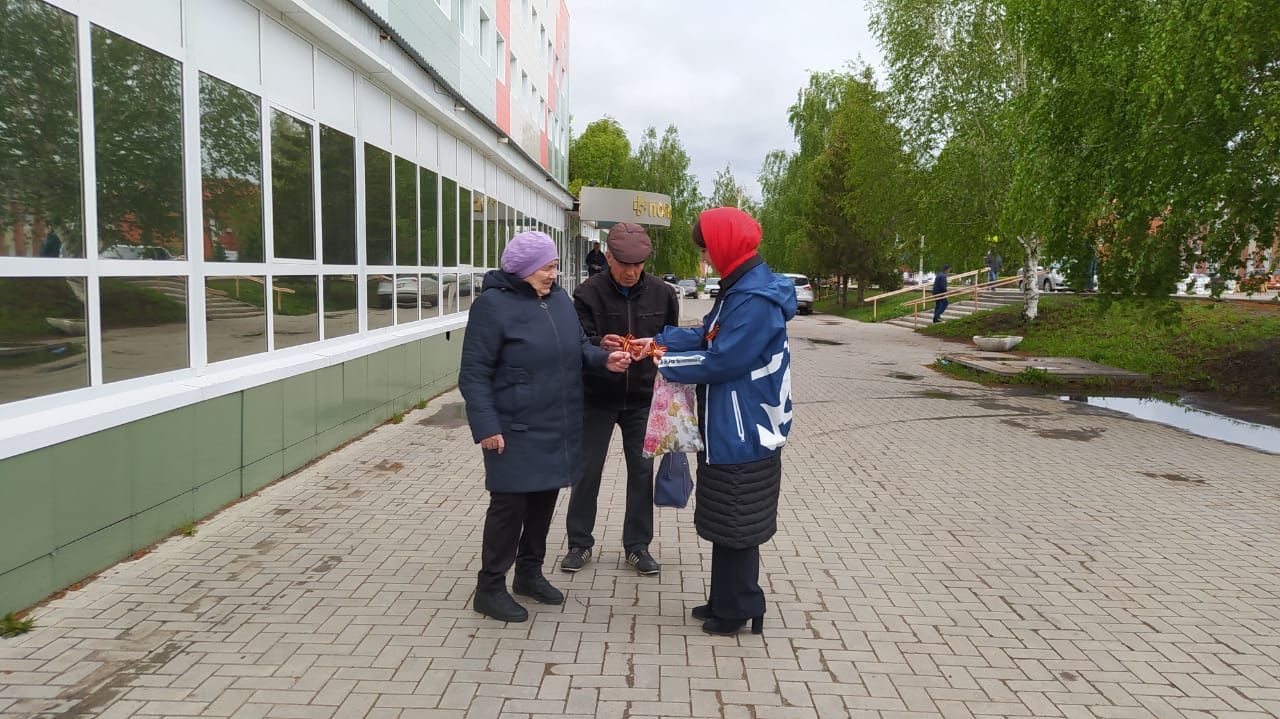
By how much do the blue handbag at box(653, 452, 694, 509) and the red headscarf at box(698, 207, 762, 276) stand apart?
3.27 feet

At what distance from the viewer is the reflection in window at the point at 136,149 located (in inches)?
193

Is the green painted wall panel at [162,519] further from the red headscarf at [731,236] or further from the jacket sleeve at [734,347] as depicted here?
the red headscarf at [731,236]

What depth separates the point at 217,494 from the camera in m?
5.79

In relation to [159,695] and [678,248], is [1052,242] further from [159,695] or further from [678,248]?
[678,248]

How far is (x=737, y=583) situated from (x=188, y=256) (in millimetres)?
4116

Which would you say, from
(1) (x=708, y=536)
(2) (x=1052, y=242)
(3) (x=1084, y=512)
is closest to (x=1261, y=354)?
(2) (x=1052, y=242)

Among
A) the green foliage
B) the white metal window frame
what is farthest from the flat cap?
the green foliage

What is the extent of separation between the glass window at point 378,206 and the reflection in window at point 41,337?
484 cm

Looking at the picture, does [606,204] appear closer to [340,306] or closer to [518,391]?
[340,306]

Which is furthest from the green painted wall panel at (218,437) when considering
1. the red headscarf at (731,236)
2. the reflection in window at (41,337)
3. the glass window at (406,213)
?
the glass window at (406,213)

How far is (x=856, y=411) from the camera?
11383mm

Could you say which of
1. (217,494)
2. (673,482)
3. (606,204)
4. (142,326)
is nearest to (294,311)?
(217,494)

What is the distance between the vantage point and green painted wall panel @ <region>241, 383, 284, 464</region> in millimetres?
6184

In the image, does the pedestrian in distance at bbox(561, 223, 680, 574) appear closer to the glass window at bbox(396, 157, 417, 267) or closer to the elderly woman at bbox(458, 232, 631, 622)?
the elderly woman at bbox(458, 232, 631, 622)
